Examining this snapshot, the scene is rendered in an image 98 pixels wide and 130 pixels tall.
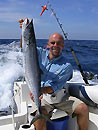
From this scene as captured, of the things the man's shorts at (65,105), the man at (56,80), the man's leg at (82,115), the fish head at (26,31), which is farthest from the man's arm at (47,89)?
the fish head at (26,31)

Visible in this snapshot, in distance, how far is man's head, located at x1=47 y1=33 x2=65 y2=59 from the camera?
2.41 m

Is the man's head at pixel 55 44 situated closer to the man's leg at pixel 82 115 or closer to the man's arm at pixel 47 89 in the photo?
the man's arm at pixel 47 89

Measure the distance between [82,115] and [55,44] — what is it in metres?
1.03

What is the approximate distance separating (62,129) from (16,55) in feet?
27.3

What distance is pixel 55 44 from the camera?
2396 mm

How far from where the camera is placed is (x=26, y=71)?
1.73 meters

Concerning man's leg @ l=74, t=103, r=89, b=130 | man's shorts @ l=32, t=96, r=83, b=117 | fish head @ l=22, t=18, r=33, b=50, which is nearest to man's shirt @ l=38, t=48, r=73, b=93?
man's shorts @ l=32, t=96, r=83, b=117

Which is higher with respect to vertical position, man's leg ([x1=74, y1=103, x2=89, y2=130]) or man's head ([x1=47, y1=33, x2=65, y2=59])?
man's head ([x1=47, y1=33, x2=65, y2=59])

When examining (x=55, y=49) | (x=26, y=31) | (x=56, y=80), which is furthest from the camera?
(x=55, y=49)

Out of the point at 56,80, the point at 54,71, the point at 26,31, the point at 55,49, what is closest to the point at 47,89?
the point at 56,80

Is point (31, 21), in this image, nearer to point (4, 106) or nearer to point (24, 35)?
point (24, 35)

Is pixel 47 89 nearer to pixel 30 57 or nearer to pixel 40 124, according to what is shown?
pixel 40 124

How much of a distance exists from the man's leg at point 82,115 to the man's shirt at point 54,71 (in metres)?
0.38

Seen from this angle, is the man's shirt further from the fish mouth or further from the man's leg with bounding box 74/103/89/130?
the man's leg with bounding box 74/103/89/130
